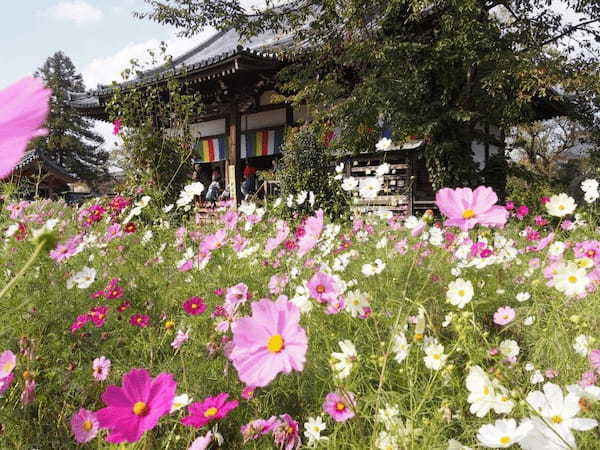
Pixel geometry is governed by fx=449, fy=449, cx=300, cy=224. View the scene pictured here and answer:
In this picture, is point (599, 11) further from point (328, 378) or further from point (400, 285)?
point (328, 378)

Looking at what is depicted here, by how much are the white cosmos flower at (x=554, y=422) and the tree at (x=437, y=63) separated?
411cm

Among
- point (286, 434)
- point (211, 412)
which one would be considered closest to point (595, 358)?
point (286, 434)

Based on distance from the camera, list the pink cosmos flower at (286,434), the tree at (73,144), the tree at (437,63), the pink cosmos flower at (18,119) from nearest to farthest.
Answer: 1. the pink cosmos flower at (18,119)
2. the pink cosmos flower at (286,434)
3. the tree at (437,63)
4. the tree at (73,144)

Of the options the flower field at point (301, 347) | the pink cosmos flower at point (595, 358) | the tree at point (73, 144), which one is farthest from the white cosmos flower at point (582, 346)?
the tree at point (73, 144)

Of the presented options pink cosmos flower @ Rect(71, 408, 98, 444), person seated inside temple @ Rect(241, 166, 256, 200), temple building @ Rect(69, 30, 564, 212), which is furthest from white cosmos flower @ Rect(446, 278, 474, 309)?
person seated inside temple @ Rect(241, 166, 256, 200)

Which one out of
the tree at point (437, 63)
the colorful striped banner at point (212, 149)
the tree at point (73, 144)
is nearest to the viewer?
the tree at point (437, 63)

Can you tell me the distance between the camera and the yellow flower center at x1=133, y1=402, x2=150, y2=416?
1.71ft

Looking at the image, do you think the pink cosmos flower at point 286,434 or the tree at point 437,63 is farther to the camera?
the tree at point 437,63

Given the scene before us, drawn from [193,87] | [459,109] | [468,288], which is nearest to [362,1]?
[459,109]

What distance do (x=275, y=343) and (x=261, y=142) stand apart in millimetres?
7934

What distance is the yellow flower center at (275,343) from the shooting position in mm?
482

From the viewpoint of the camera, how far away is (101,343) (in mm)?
1252

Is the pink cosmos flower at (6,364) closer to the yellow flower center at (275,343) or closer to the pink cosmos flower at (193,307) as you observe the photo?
the pink cosmos flower at (193,307)

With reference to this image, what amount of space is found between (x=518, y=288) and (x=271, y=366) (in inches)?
49.2
